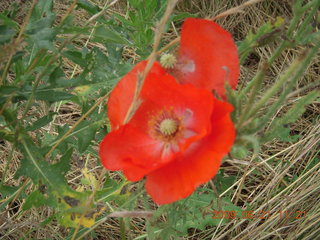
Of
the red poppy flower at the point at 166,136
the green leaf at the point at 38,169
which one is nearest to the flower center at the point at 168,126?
the red poppy flower at the point at 166,136

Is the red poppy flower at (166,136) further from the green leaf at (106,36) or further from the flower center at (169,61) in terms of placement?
the green leaf at (106,36)

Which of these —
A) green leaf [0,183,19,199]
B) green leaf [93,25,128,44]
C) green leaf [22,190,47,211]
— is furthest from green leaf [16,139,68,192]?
green leaf [93,25,128,44]

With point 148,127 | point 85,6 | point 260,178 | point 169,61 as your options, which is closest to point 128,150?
point 148,127

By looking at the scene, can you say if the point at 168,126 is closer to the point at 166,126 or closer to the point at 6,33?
the point at 166,126

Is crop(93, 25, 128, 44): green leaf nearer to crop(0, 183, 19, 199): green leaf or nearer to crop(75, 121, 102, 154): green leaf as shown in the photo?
crop(75, 121, 102, 154): green leaf

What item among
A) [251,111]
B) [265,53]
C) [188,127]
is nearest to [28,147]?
[188,127]

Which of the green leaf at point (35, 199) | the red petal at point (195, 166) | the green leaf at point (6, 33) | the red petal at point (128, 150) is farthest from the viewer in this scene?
the green leaf at point (35, 199)

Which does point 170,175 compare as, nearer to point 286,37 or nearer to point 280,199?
point 286,37
